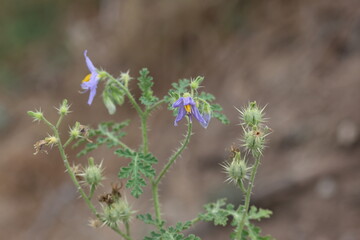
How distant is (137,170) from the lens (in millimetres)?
2707

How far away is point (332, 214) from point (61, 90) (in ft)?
17.6

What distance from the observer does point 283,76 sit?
672 centimetres

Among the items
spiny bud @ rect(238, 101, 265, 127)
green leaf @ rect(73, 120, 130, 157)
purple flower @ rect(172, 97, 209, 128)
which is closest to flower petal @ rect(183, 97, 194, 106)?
purple flower @ rect(172, 97, 209, 128)

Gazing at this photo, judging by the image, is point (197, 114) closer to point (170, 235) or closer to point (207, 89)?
point (170, 235)

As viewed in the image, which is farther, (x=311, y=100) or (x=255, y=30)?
(x=255, y=30)

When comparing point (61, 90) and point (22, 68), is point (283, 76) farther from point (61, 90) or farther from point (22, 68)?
point (22, 68)

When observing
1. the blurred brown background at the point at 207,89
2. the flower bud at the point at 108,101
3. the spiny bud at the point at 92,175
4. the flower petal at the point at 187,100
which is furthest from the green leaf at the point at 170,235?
the blurred brown background at the point at 207,89

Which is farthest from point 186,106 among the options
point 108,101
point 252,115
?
point 108,101

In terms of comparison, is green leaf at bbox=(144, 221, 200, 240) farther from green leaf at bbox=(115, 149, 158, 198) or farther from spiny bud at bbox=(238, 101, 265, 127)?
spiny bud at bbox=(238, 101, 265, 127)

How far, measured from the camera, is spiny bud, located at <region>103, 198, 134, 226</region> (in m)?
2.84

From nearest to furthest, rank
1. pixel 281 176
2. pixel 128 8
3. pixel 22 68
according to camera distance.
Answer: pixel 281 176
pixel 128 8
pixel 22 68

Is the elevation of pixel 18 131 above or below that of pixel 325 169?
above

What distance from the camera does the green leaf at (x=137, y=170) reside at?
265cm

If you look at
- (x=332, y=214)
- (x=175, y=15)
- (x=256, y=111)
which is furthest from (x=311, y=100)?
(x=256, y=111)
